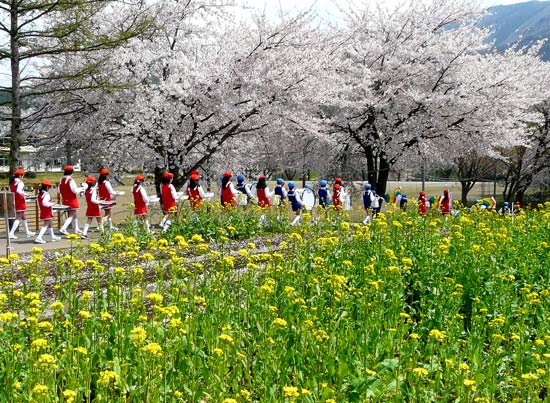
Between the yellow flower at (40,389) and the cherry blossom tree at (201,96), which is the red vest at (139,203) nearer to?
the cherry blossom tree at (201,96)

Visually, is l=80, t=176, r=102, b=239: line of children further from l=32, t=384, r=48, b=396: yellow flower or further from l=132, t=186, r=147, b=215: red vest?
l=32, t=384, r=48, b=396: yellow flower

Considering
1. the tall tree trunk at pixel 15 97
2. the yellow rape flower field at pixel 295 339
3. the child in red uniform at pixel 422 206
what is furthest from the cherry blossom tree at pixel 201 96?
the yellow rape flower field at pixel 295 339

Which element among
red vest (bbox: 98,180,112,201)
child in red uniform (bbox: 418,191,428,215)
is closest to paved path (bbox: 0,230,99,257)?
red vest (bbox: 98,180,112,201)

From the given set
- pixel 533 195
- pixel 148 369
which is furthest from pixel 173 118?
pixel 533 195

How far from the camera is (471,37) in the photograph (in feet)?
67.5

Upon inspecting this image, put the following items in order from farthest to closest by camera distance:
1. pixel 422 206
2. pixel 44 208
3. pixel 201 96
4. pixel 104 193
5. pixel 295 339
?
pixel 201 96 < pixel 422 206 < pixel 104 193 < pixel 44 208 < pixel 295 339

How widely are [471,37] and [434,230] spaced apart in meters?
15.2

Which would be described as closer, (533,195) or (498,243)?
(498,243)

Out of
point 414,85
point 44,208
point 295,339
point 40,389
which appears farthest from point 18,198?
point 414,85

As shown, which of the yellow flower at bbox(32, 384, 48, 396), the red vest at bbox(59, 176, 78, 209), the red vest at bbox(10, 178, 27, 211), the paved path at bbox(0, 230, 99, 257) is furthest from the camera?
the red vest at bbox(59, 176, 78, 209)

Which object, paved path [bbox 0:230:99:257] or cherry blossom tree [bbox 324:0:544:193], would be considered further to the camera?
cherry blossom tree [bbox 324:0:544:193]

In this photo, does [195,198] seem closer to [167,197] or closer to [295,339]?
[167,197]

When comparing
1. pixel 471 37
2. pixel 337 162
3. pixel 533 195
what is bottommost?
pixel 533 195

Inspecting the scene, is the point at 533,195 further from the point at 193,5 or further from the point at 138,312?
the point at 138,312
